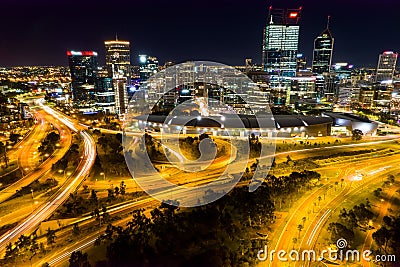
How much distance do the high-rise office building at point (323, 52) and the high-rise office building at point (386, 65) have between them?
536 inches

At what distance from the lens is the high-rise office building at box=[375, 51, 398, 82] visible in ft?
167

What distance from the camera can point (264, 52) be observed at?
50.4 m

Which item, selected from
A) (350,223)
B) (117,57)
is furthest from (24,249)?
(117,57)

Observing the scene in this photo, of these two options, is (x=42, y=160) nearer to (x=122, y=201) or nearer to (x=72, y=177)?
(x=72, y=177)

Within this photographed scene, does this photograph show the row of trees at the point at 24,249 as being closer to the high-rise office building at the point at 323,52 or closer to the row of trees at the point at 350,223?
the row of trees at the point at 350,223

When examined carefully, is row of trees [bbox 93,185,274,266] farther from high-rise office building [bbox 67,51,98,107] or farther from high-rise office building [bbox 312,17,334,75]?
high-rise office building [bbox 312,17,334,75]

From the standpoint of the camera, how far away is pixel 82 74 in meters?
42.2

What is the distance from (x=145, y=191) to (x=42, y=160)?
599cm

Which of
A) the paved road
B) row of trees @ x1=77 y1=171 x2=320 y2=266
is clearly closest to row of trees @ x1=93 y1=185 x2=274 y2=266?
row of trees @ x1=77 y1=171 x2=320 y2=266

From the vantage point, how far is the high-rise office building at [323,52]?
46719mm

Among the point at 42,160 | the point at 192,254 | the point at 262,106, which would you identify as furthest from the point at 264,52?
the point at 192,254

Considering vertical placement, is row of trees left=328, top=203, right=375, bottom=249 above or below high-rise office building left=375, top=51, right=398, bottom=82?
below

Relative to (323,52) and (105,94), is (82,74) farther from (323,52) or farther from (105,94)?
(323,52)

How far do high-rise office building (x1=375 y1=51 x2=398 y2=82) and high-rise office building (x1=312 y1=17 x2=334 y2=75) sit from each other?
44.6ft
